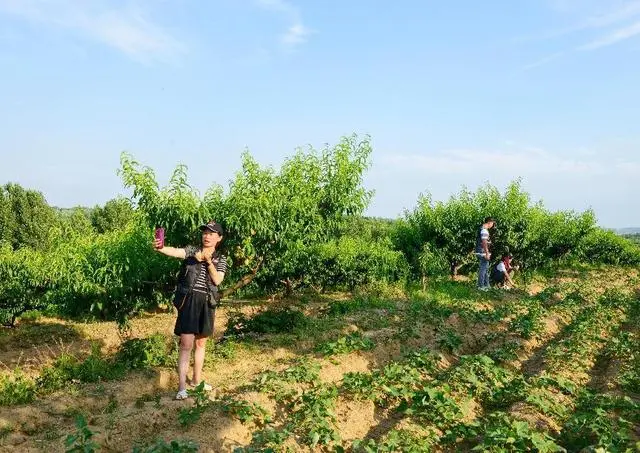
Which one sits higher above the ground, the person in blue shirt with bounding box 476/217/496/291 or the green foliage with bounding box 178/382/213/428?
the person in blue shirt with bounding box 476/217/496/291

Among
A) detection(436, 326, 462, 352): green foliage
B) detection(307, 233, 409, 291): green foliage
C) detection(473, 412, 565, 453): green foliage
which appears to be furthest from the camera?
detection(307, 233, 409, 291): green foliage

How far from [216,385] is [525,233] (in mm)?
16875

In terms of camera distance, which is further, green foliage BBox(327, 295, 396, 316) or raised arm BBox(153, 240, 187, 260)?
green foliage BBox(327, 295, 396, 316)

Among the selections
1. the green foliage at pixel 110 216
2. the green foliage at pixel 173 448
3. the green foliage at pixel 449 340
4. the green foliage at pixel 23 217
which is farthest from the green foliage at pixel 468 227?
the green foliage at pixel 110 216

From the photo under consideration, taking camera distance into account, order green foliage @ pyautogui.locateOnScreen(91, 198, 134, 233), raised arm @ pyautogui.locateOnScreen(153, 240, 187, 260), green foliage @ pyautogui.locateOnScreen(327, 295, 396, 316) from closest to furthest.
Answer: raised arm @ pyautogui.locateOnScreen(153, 240, 187, 260) → green foliage @ pyautogui.locateOnScreen(327, 295, 396, 316) → green foliage @ pyautogui.locateOnScreen(91, 198, 134, 233)

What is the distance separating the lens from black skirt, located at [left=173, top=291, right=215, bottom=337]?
5.84m

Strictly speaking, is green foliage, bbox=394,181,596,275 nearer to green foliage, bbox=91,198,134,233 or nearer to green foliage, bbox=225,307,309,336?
green foliage, bbox=225,307,309,336

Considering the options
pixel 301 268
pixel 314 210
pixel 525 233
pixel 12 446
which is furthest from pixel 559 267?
pixel 12 446

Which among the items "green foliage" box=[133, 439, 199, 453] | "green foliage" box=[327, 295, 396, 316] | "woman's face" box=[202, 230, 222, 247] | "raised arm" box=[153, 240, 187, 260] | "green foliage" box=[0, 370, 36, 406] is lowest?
"green foliage" box=[0, 370, 36, 406]

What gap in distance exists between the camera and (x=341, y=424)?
555 cm

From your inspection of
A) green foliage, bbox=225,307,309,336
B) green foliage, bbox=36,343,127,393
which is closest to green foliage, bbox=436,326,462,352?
green foliage, bbox=225,307,309,336

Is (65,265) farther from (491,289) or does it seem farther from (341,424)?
(491,289)

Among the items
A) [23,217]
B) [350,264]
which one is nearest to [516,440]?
[350,264]

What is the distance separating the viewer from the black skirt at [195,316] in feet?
19.2
